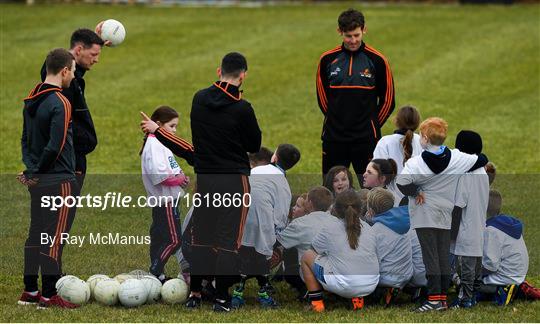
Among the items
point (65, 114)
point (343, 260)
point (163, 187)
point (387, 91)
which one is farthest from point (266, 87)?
point (65, 114)

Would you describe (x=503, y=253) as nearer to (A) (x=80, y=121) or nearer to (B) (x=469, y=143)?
(B) (x=469, y=143)

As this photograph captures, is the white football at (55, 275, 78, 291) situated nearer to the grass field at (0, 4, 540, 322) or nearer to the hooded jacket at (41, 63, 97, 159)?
the grass field at (0, 4, 540, 322)

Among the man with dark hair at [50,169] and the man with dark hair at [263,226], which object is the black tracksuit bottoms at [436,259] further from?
the man with dark hair at [50,169]

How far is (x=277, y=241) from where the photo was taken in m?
10.7

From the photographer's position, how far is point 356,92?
38.5 feet

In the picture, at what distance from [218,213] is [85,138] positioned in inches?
60.8

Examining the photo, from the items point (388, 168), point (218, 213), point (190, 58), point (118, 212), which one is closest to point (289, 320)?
point (218, 213)

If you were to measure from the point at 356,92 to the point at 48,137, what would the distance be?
352 centimetres

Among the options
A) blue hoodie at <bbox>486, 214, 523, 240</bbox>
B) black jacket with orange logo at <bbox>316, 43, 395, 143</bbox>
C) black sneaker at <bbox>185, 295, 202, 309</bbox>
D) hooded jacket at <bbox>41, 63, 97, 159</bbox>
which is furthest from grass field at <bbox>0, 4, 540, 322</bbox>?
black jacket with orange logo at <bbox>316, 43, 395, 143</bbox>

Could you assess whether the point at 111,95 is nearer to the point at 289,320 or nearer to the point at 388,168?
the point at 388,168

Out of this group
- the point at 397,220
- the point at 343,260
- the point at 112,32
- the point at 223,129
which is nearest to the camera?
the point at 223,129

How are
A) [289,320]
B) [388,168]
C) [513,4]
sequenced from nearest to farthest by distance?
[289,320] → [388,168] → [513,4]

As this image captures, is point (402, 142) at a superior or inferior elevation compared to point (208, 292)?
superior

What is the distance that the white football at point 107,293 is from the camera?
9.81 m
